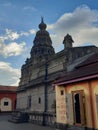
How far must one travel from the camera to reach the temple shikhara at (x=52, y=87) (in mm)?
11828

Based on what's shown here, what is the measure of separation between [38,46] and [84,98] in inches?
950

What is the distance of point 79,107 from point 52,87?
34.2ft


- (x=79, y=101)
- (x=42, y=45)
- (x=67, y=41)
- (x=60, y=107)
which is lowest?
(x=60, y=107)

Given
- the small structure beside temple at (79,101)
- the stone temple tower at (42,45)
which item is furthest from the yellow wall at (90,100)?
the stone temple tower at (42,45)

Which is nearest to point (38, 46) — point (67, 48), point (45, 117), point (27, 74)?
point (27, 74)

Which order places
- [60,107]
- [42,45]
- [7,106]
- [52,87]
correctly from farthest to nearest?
[7,106]
[42,45]
[52,87]
[60,107]

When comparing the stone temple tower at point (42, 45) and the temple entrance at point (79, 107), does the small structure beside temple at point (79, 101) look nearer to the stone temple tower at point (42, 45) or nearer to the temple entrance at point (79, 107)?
the temple entrance at point (79, 107)

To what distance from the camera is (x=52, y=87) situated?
2059 cm

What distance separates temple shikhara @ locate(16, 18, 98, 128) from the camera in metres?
11.8

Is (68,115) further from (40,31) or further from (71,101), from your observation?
(40,31)

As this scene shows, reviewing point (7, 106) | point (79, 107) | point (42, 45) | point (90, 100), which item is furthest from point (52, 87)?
point (7, 106)

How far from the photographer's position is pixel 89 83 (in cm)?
984

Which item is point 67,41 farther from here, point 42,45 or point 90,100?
point 90,100

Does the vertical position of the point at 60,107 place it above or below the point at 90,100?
below
